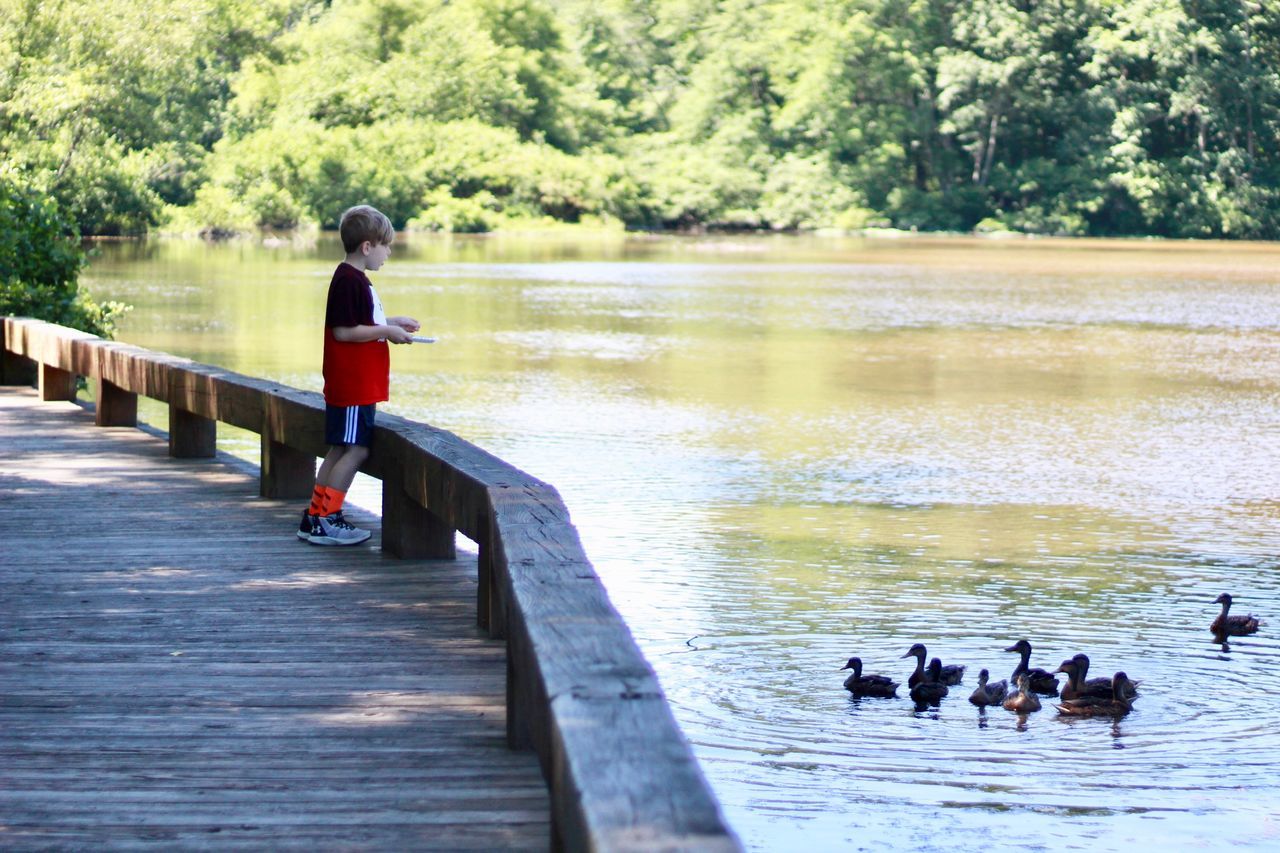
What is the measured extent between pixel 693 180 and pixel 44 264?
205 feet

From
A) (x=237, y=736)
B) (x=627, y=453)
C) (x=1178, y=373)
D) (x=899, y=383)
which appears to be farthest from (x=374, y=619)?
(x=1178, y=373)

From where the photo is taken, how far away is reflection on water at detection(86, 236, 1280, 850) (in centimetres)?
714

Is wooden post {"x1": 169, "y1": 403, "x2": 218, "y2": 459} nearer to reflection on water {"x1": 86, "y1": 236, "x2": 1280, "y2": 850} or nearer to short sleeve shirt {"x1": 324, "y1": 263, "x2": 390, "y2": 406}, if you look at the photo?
reflection on water {"x1": 86, "y1": 236, "x2": 1280, "y2": 850}

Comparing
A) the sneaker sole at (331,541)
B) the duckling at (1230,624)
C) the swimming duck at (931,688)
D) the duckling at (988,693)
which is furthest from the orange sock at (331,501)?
the duckling at (1230,624)

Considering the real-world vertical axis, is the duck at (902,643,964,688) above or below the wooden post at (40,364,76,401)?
below

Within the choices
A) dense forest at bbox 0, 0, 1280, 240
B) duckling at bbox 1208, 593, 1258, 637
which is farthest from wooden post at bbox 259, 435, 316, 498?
dense forest at bbox 0, 0, 1280, 240

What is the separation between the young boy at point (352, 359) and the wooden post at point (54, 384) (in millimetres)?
6015

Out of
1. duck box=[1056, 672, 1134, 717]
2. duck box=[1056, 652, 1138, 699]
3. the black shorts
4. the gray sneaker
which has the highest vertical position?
the black shorts

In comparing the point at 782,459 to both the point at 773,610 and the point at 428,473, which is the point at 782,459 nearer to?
the point at 773,610

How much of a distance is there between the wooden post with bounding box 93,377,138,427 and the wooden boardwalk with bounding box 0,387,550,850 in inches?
118

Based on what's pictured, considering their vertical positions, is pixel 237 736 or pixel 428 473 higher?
pixel 428 473

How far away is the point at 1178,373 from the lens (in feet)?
76.9

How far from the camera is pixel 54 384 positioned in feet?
42.2

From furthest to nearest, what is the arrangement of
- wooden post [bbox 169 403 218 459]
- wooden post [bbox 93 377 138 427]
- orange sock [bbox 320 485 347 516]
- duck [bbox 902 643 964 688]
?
1. wooden post [bbox 93 377 138 427]
2. wooden post [bbox 169 403 218 459]
3. duck [bbox 902 643 964 688]
4. orange sock [bbox 320 485 347 516]
